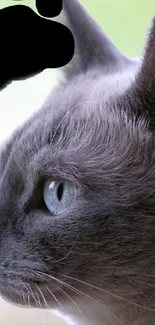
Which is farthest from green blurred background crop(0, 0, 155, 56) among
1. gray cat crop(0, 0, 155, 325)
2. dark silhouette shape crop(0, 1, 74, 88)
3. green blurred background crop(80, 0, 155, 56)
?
gray cat crop(0, 0, 155, 325)

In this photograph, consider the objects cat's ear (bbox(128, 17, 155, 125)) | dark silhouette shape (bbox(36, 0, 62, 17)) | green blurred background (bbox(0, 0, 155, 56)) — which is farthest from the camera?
green blurred background (bbox(0, 0, 155, 56))

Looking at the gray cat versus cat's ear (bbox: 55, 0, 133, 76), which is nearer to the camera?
the gray cat

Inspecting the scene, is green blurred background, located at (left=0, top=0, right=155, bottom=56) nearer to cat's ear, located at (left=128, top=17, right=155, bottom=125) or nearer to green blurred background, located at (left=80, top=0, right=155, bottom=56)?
green blurred background, located at (left=80, top=0, right=155, bottom=56)

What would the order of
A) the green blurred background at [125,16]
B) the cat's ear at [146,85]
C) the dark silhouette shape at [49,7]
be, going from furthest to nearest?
the green blurred background at [125,16]
the dark silhouette shape at [49,7]
the cat's ear at [146,85]

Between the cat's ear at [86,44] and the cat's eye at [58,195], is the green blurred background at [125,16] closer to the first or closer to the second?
the cat's ear at [86,44]

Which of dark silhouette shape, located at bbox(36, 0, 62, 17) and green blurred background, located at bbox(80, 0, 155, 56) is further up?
green blurred background, located at bbox(80, 0, 155, 56)

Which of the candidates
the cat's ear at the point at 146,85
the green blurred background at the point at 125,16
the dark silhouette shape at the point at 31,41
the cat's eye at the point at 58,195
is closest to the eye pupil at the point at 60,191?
the cat's eye at the point at 58,195

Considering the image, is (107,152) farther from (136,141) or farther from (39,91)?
(39,91)
